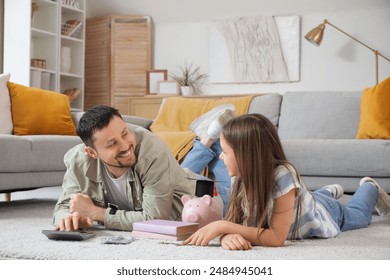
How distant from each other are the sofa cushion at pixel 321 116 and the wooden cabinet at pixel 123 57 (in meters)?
3.00

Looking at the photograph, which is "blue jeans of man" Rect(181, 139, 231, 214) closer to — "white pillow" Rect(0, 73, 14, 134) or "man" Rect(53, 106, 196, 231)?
"man" Rect(53, 106, 196, 231)

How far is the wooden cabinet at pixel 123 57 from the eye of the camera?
6.70 metres

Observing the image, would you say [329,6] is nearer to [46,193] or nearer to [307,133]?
[307,133]

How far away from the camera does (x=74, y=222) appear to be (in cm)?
197

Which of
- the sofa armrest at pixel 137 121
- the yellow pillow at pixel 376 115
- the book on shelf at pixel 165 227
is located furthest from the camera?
the sofa armrest at pixel 137 121

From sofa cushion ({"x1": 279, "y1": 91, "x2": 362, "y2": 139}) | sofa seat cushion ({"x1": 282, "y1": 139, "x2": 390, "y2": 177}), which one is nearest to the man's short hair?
sofa seat cushion ({"x1": 282, "y1": 139, "x2": 390, "y2": 177})

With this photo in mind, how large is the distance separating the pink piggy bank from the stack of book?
44 mm

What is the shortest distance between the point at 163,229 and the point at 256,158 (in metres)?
0.39

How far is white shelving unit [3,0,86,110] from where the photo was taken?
5.76 meters

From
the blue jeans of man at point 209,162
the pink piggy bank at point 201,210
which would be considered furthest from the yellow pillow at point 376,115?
the pink piggy bank at point 201,210

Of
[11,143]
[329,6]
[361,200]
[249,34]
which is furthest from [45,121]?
[329,6]

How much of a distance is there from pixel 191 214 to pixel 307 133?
80.8 inches

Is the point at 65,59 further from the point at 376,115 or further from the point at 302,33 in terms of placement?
the point at 376,115

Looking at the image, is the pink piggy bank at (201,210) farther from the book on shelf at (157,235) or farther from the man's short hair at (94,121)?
the man's short hair at (94,121)
